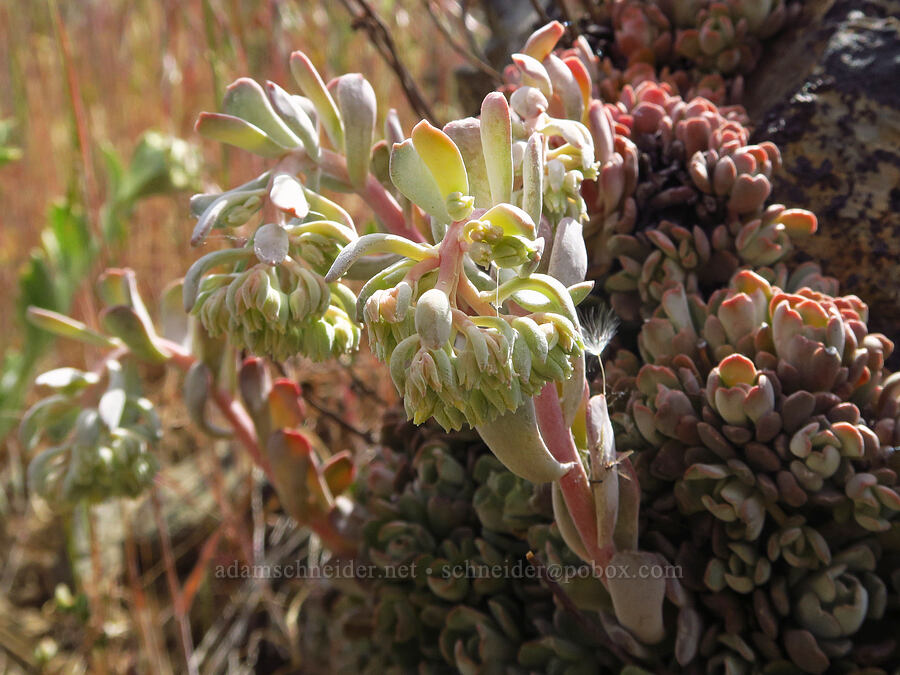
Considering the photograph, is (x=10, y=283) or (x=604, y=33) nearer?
(x=604, y=33)

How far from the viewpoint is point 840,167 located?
1.19 meters

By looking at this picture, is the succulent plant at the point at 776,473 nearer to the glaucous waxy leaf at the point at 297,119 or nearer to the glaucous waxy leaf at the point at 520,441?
the glaucous waxy leaf at the point at 520,441

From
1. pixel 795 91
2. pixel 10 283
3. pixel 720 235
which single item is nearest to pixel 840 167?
pixel 795 91

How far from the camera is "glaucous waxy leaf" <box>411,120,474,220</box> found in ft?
2.12

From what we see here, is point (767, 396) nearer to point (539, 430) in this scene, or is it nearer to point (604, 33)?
point (539, 430)

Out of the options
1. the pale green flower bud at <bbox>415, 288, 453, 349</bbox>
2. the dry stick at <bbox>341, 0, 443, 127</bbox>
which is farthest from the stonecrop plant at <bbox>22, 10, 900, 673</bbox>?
the dry stick at <bbox>341, 0, 443, 127</bbox>

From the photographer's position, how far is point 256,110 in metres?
0.90

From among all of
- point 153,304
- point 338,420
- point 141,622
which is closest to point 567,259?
point 338,420

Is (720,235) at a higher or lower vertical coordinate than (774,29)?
lower

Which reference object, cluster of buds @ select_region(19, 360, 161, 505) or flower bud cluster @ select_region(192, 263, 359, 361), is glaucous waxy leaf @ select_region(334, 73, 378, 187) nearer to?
flower bud cluster @ select_region(192, 263, 359, 361)

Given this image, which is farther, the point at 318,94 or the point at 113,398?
the point at 113,398

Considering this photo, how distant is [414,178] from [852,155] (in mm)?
804

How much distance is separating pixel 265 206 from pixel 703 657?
72 centimetres

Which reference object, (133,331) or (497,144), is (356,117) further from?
(133,331)
